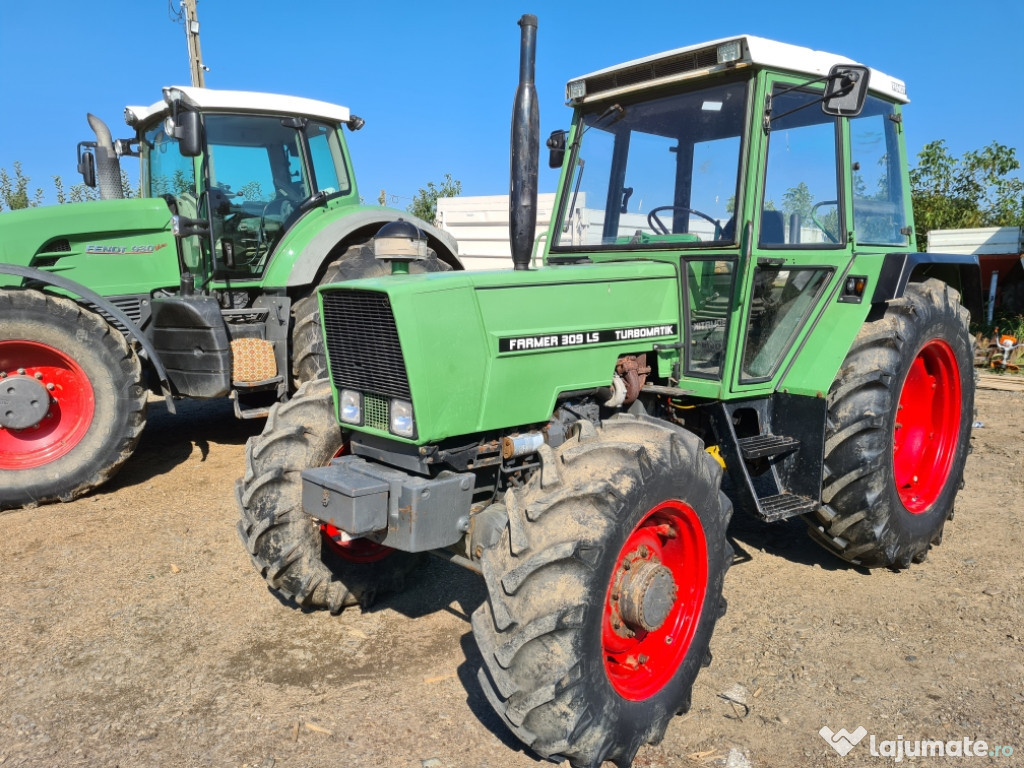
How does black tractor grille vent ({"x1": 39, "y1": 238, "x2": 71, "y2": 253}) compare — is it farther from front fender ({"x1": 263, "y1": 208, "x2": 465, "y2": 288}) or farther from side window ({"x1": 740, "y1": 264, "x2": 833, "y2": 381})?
side window ({"x1": 740, "y1": 264, "x2": 833, "y2": 381})

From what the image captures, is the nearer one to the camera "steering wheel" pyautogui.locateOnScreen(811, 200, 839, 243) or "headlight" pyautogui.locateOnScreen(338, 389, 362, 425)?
"headlight" pyautogui.locateOnScreen(338, 389, 362, 425)

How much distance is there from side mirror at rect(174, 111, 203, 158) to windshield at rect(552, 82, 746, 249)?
9.31ft

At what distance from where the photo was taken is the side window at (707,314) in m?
3.47

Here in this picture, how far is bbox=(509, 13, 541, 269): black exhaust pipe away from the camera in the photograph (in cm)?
266

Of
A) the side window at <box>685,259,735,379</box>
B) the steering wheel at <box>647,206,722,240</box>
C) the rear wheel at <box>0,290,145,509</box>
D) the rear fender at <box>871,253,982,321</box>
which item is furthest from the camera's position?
the rear wheel at <box>0,290,145,509</box>

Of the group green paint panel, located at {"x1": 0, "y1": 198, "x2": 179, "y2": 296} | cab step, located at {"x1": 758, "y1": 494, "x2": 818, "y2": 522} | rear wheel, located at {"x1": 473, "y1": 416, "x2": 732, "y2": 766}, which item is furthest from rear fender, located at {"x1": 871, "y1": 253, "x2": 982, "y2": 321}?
green paint panel, located at {"x1": 0, "y1": 198, "x2": 179, "y2": 296}

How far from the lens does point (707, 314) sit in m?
3.52

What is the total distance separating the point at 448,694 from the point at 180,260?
4.50 metres

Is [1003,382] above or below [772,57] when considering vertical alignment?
below

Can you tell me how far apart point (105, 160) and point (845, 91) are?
6.13m

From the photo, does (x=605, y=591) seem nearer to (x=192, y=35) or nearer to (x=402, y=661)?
(x=402, y=661)

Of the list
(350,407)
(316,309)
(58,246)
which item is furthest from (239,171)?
(350,407)

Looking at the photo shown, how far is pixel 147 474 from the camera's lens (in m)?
5.93

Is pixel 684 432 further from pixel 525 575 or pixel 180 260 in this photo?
pixel 180 260
